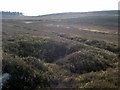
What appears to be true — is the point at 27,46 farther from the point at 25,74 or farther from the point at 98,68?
the point at 25,74

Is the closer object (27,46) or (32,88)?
(32,88)

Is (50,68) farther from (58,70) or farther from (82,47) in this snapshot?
(82,47)

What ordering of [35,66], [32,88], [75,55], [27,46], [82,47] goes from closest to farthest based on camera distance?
[32,88] → [35,66] → [75,55] → [27,46] → [82,47]

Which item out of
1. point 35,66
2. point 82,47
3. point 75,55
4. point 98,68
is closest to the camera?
point 35,66

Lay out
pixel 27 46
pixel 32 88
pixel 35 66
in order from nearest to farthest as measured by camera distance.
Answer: pixel 32 88, pixel 35 66, pixel 27 46

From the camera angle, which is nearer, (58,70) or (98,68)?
(58,70)

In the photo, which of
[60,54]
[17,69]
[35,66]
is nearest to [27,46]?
[60,54]

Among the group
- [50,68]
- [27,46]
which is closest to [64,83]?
[50,68]

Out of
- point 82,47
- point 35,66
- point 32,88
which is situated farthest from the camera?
point 82,47

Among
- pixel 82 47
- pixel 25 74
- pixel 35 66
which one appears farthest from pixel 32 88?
pixel 82 47
